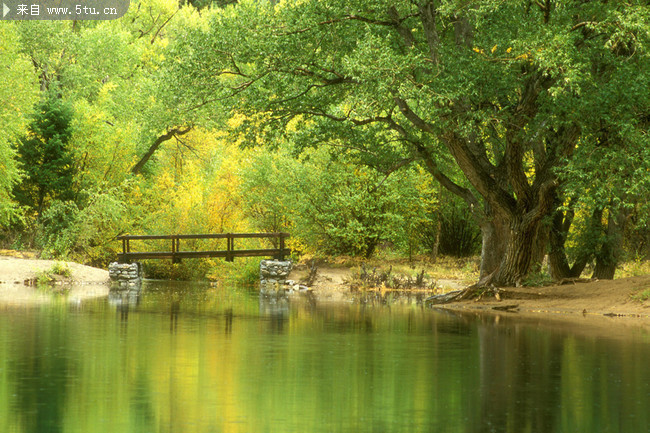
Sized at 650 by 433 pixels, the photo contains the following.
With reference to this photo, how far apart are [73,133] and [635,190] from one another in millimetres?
33520

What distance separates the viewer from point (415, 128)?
93.4ft

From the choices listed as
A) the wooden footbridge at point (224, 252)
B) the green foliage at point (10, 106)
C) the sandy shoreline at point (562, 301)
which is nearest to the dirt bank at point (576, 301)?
the sandy shoreline at point (562, 301)

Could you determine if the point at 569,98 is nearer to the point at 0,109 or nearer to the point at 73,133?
the point at 0,109

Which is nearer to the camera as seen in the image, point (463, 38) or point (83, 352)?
point (83, 352)

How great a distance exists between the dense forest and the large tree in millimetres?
59

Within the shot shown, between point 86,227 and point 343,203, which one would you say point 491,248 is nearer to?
point 343,203

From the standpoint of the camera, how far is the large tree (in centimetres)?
2167

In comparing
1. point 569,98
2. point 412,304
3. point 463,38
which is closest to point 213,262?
point 412,304

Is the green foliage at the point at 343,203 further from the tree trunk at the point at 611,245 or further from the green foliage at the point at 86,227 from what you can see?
the tree trunk at the point at 611,245

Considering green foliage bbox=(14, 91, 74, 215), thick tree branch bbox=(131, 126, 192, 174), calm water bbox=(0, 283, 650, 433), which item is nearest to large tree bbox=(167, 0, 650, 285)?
calm water bbox=(0, 283, 650, 433)

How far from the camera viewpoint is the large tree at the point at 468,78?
21672 millimetres

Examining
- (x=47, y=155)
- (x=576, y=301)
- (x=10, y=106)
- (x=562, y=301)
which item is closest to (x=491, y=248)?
(x=562, y=301)

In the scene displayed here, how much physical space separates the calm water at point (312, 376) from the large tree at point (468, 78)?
19.2 feet

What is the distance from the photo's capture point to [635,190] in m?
21.0
